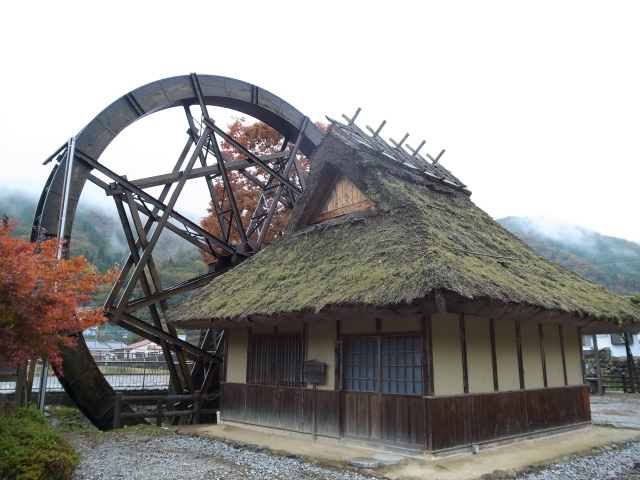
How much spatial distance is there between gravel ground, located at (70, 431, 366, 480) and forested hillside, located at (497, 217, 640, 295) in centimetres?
2761

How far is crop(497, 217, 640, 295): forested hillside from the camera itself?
51.6m

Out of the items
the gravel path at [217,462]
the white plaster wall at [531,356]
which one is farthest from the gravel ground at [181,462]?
the white plaster wall at [531,356]

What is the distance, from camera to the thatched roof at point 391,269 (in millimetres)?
7184

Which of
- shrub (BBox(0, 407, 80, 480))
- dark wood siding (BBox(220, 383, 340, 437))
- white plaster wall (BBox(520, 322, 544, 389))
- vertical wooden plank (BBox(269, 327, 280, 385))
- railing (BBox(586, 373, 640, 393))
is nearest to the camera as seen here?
shrub (BBox(0, 407, 80, 480))

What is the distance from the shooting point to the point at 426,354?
24.4 feet

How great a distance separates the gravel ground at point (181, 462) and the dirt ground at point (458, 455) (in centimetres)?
53

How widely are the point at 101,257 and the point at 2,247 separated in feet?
166

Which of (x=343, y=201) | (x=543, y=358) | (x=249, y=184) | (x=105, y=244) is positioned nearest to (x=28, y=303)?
(x=343, y=201)

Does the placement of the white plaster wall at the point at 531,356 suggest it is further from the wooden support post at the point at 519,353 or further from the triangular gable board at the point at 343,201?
the triangular gable board at the point at 343,201

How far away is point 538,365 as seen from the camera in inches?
385

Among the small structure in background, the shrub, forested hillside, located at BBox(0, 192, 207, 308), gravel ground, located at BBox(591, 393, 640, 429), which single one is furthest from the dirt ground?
forested hillside, located at BBox(0, 192, 207, 308)

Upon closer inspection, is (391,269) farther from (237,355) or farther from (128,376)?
(128,376)

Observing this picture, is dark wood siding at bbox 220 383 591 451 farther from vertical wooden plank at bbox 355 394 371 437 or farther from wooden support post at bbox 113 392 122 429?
wooden support post at bbox 113 392 122 429

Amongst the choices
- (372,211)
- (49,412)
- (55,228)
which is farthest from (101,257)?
(372,211)
